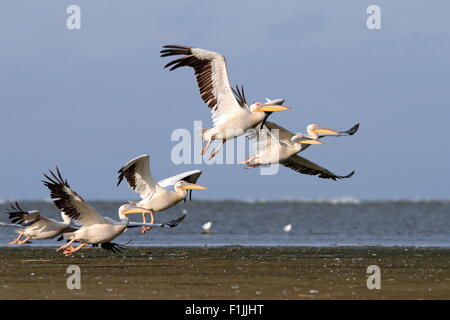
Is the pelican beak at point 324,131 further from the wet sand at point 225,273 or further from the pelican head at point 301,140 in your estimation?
the wet sand at point 225,273

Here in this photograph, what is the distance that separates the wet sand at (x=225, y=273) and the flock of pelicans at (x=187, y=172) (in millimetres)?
566

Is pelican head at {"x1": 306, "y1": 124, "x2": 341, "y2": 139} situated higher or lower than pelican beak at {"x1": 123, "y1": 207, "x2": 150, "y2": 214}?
higher

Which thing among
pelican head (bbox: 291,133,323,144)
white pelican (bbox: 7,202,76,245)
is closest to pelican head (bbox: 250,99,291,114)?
pelican head (bbox: 291,133,323,144)

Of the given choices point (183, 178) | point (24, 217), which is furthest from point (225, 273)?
point (24, 217)

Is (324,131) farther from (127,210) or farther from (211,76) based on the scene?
(127,210)

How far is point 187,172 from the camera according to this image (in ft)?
52.1

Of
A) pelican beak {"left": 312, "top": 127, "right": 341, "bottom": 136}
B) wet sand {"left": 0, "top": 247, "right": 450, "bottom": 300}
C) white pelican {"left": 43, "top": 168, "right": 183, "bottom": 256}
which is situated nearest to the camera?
wet sand {"left": 0, "top": 247, "right": 450, "bottom": 300}

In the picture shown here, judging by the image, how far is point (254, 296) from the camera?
1077 centimetres

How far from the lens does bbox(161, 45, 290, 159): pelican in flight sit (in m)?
14.6

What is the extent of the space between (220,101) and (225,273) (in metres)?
3.32

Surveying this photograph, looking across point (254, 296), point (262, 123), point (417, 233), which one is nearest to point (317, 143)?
point (262, 123)

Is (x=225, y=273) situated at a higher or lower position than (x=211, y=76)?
lower

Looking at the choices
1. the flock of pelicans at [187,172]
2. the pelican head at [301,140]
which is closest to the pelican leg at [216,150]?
the flock of pelicans at [187,172]

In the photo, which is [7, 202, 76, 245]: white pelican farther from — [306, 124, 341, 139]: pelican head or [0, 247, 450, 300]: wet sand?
[306, 124, 341, 139]: pelican head
